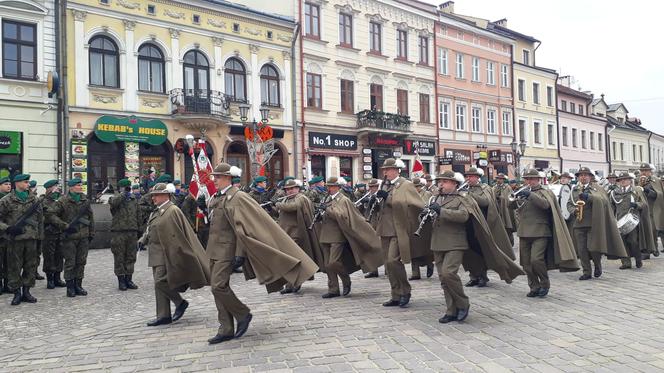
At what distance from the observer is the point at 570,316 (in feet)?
24.5

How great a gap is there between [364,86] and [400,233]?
23.2 m

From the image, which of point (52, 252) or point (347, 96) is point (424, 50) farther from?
point (52, 252)

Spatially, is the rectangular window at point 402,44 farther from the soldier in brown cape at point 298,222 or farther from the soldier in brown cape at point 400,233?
the soldier in brown cape at point 400,233

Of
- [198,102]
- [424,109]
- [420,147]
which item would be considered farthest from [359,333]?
[424,109]

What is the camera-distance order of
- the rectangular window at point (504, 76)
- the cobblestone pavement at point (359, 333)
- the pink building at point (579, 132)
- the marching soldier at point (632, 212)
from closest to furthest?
the cobblestone pavement at point (359, 333) < the marching soldier at point (632, 212) < the rectangular window at point (504, 76) < the pink building at point (579, 132)

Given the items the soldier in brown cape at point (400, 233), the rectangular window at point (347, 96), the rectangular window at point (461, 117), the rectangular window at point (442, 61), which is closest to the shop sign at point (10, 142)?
the rectangular window at point (347, 96)

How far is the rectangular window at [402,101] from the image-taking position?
1284 inches

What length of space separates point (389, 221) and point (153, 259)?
3.43 m

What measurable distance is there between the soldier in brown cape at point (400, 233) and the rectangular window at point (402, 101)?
24.5m

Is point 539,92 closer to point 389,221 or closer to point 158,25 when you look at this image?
point 158,25

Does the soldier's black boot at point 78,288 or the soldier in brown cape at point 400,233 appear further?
the soldier's black boot at point 78,288

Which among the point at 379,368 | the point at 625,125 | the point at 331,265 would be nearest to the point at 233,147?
the point at 331,265

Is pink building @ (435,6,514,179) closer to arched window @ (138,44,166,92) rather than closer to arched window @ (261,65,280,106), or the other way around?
arched window @ (261,65,280,106)

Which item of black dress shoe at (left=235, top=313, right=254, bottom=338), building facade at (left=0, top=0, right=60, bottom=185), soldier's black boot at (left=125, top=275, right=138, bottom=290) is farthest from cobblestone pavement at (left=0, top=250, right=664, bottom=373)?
building facade at (left=0, top=0, right=60, bottom=185)
